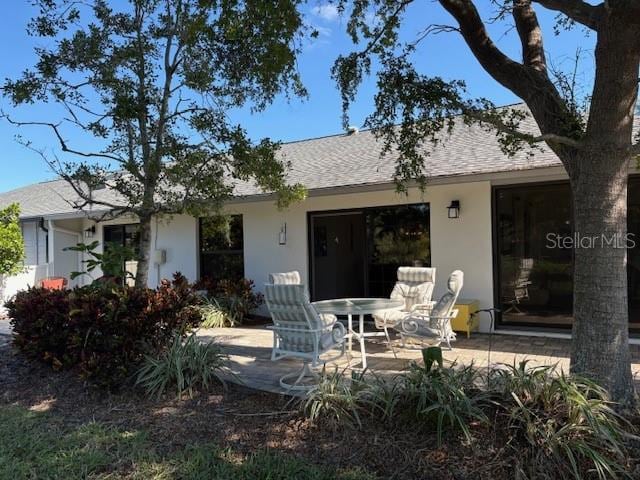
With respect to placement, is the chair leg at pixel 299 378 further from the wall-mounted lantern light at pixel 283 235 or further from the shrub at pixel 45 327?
the wall-mounted lantern light at pixel 283 235

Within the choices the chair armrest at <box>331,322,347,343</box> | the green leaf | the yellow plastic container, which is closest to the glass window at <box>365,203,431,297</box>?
the yellow plastic container

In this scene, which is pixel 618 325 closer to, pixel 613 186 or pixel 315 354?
pixel 613 186

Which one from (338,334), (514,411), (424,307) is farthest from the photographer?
(424,307)

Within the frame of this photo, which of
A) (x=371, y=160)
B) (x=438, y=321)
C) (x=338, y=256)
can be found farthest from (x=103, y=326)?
(x=338, y=256)

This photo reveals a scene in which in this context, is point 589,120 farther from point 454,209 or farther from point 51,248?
point 51,248

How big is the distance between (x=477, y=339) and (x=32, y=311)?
6.49 metres

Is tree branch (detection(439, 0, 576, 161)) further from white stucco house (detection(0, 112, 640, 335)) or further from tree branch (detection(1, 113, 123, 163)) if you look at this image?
tree branch (detection(1, 113, 123, 163))

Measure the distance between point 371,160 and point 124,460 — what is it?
8090mm

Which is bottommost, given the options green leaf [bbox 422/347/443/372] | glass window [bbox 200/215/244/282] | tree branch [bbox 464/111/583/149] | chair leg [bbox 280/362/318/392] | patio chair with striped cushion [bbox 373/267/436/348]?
chair leg [bbox 280/362/318/392]

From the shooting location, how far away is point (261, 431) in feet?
13.3

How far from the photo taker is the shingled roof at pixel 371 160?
25.5 feet

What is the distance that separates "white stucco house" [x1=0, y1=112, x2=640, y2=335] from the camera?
799 cm

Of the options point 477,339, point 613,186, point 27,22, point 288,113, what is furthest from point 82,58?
point 477,339

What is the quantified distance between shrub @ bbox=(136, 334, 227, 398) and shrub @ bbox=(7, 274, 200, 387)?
225 mm
